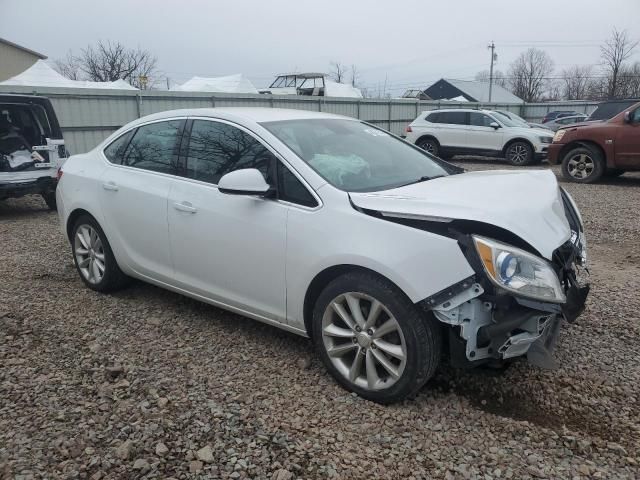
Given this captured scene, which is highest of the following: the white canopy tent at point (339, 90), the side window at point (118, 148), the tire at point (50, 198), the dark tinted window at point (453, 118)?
the white canopy tent at point (339, 90)

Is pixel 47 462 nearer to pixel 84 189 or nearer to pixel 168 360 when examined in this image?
pixel 168 360

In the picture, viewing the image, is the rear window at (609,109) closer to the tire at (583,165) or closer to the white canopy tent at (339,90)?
the tire at (583,165)

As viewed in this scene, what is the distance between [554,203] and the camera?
3051 mm

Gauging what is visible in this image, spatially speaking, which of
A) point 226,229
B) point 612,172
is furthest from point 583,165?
point 226,229

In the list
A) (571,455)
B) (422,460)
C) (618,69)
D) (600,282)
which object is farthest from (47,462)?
(618,69)

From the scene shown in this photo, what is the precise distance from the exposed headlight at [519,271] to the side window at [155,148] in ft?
7.69

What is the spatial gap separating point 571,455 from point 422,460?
688 mm

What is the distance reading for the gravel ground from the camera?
239 centimetres

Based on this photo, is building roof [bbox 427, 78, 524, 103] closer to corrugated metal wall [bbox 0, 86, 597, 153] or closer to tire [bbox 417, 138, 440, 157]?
corrugated metal wall [bbox 0, 86, 597, 153]

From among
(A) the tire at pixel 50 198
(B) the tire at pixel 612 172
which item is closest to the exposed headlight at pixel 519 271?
(A) the tire at pixel 50 198

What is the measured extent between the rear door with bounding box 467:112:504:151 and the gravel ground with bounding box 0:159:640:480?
11903 mm

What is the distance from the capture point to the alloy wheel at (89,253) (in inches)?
175

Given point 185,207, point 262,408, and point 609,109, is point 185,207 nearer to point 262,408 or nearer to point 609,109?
point 262,408

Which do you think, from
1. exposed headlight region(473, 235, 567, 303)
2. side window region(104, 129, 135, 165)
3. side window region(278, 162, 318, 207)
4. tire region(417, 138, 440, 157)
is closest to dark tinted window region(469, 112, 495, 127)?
tire region(417, 138, 440, 157)
